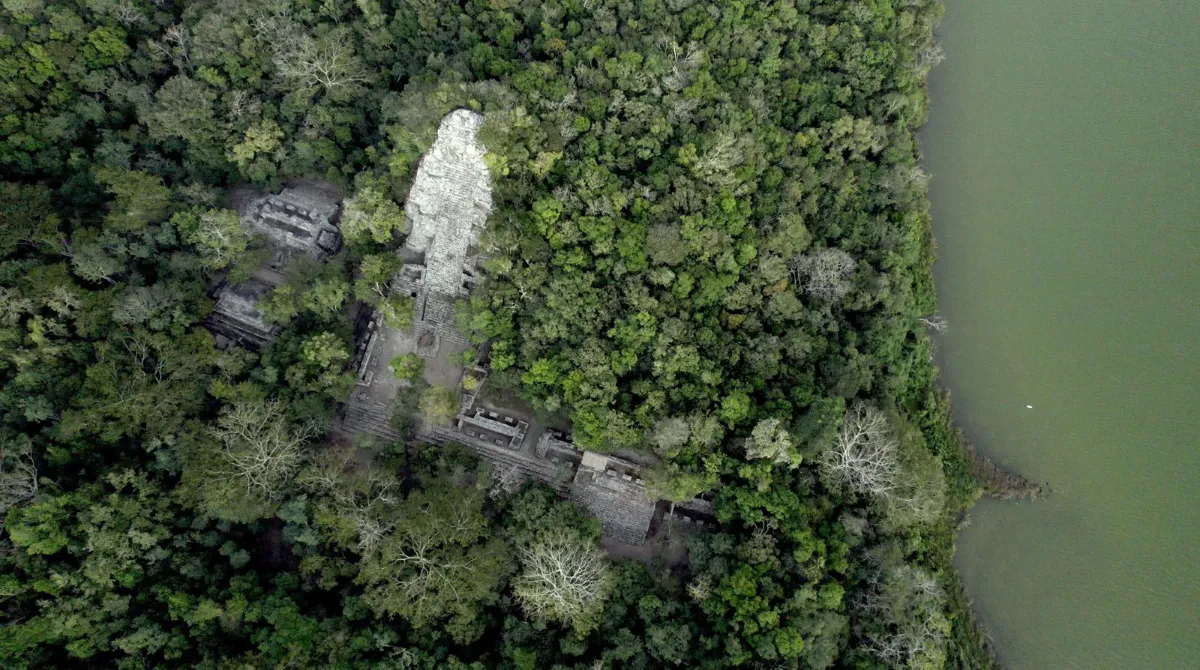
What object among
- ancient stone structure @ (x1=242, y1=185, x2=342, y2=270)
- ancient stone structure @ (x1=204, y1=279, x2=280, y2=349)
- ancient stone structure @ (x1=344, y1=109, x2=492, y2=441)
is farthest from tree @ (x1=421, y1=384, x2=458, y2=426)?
ancient stone structure @ (x1=242, y1=185, x2=342, y2=270)

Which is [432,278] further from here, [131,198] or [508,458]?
[131,198]

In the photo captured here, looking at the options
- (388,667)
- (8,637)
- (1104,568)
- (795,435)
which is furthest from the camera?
(1104,568)

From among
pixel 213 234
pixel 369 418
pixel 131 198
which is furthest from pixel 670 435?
pixel 131 198

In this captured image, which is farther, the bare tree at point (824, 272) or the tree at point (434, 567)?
the bare tree at point (824, 272)

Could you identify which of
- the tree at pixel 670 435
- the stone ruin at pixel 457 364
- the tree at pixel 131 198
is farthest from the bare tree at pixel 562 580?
the tree at pixel 131 198

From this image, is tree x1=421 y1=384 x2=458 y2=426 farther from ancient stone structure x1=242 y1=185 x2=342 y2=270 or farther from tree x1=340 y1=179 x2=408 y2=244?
ancient stone structure x1=242 y1=185 x2=342 y2=270

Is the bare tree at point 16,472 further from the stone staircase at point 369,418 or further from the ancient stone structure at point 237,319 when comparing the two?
the stone staircase at point 369,418

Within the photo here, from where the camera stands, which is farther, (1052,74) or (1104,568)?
(1052,74)

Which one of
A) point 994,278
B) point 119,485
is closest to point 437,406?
point 119,485

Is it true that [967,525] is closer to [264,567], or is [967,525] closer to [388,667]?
[388,667]
